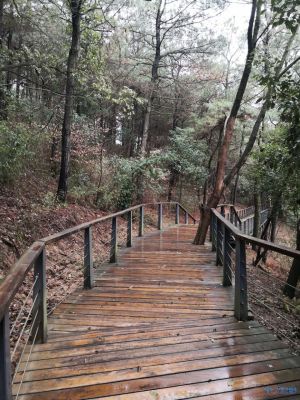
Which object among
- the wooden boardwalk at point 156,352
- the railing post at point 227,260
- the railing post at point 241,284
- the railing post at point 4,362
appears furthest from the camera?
the railing post at point 227,260

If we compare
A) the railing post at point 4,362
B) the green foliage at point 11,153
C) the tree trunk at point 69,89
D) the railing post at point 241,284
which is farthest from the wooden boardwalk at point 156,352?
the tree trunk at point 69,89

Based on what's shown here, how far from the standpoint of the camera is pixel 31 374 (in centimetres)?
266

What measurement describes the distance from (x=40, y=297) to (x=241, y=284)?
212 cm

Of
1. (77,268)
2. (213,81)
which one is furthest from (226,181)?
(213,81)

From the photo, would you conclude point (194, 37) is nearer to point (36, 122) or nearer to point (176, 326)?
point (36, 122)

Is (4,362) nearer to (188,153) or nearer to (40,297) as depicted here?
Result: (40,297)

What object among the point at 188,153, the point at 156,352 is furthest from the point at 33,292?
the point at 188,153

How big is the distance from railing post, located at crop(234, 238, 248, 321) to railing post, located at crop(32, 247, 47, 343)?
204 cm

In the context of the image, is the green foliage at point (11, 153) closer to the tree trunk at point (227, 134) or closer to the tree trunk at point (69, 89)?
the tree trunk at point (69, 89)

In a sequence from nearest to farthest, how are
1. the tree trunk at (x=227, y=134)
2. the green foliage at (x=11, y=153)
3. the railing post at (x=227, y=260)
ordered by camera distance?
the railing post at (x=227, y=260), the green foliage at (x=11, y=153), the tree trunk at (x=227, y=134)

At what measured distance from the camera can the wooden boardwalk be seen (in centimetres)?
242

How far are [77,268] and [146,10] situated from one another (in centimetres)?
1245

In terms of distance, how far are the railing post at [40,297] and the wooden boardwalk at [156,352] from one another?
0.41 ft

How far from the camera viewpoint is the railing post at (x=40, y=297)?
3.16 meters
